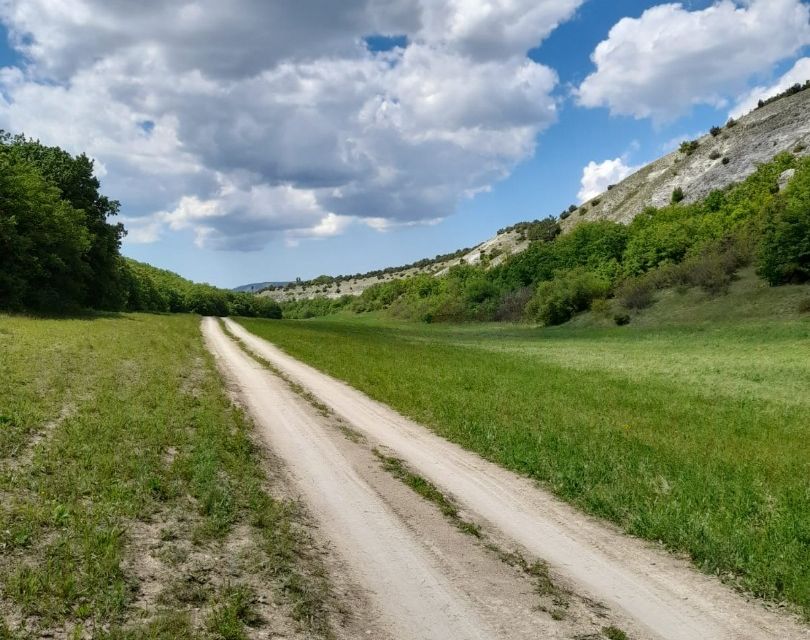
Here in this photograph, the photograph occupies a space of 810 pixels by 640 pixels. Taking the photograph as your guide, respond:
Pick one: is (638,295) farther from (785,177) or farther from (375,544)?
(375,544)

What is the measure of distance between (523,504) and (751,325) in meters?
50.4

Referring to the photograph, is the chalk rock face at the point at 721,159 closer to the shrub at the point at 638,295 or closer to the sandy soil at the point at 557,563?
the shrub at the point at 638,295

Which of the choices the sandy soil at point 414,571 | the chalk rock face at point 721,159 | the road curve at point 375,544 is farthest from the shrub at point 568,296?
the sandy soil at point 414,571

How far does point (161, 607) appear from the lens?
583cm

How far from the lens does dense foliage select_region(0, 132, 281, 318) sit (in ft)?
148

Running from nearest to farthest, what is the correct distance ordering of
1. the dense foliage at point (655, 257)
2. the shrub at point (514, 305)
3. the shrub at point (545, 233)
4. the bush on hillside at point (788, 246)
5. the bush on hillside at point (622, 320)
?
the bush on hillside at point (788, 246) < the dense foliage at point (655, 257) < the bush on hillside at point (622, 320) < the shrub at point (514, 305) < the shrub at point (545, 233)

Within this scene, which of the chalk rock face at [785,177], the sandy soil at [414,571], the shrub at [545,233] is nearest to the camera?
the sandy soil at [414,571]

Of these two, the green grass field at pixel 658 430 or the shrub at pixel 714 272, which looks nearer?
the green grass field at pixel 658 430

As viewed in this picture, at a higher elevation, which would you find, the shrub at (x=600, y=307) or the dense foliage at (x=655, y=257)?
the dense foliage at (x=655, y=257)

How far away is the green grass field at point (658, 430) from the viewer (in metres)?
8.49

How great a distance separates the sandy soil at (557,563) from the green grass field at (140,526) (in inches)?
46.2

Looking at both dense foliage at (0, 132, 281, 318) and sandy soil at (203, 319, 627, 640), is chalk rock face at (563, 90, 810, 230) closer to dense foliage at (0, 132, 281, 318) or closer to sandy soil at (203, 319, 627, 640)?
dense foliage at (0, 132, 281, 318)

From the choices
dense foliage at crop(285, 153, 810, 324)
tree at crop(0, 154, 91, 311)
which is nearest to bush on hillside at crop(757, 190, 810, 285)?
dense foliage at crop(285, 153, 810, 324)

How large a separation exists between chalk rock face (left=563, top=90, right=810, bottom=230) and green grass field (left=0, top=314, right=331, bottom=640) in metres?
112
